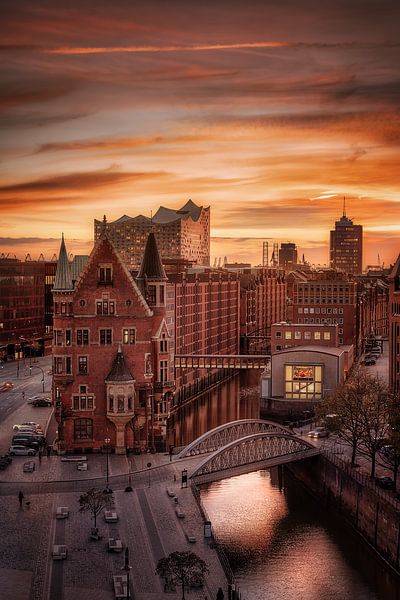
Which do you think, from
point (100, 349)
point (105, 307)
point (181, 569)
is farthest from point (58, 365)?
point (181, 569)

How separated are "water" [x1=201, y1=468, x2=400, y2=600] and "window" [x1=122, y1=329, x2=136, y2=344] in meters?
14.5

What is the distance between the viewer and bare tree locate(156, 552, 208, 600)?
147 feet

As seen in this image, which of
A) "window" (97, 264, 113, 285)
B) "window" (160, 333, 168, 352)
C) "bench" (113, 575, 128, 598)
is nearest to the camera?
"bench" (113, 575, 128, 598)

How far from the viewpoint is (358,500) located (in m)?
68.2

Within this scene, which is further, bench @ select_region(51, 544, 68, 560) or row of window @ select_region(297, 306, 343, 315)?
row of window @ select_region(297, 306, 343, 315)

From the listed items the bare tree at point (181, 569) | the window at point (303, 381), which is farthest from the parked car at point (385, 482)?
the window at point (303, 381)

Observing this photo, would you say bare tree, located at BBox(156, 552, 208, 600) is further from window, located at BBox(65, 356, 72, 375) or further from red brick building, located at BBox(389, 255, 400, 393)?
red brick building, located at BBox(389, 255, 400, 393)

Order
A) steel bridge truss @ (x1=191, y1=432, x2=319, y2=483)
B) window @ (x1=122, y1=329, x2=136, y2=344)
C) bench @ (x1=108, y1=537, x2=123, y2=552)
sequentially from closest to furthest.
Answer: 1. bench @ (x1=108, y1=537, x2=123, y2=552)
2. steel bridge truss @ (x1=191, y1=432, x2=319, y2=483)
3. window @ (x1=122, y1=329, x2=136, y2=344)

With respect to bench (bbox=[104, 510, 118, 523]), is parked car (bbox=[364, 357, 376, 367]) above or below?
above

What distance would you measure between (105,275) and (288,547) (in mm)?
29360

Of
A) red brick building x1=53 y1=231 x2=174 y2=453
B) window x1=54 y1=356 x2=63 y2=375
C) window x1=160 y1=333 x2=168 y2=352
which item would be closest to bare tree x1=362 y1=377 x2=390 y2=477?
window x1=160 y1=333 x2=168 y2=352

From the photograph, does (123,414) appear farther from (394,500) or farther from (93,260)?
(394,500)

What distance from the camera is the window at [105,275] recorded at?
80125 millimetres

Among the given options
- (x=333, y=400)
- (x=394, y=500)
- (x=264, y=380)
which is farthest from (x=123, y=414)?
(x=264, y=380)
